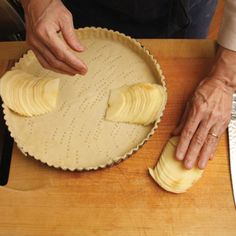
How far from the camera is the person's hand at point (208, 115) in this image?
106cm

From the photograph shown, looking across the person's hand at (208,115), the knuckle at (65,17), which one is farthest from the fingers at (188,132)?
the knuckle at (65,17)

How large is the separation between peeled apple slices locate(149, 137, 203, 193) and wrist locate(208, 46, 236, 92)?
0.27 meters

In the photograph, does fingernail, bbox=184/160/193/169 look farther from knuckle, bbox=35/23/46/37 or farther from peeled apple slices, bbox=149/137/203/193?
knuckle, bbox=35/23/46/37

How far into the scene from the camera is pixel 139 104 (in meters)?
1.08

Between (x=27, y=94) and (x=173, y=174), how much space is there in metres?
0.50

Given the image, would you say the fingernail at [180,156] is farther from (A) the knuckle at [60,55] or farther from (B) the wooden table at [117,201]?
(A) the knuckle at [60,55]

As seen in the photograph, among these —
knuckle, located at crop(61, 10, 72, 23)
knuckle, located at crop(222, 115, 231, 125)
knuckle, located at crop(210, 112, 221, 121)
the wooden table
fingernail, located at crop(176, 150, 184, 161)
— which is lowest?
the wooden table

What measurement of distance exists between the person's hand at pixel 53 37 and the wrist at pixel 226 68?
0.41m

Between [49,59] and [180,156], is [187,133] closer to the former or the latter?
[180,156]

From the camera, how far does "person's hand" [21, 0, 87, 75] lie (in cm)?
101

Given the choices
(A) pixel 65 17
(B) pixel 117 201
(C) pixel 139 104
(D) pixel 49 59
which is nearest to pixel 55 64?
(D) pixel 49 59

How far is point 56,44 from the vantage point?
1006mm

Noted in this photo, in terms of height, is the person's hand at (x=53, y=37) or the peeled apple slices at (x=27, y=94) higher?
the person's hand at (x=53, y=37)

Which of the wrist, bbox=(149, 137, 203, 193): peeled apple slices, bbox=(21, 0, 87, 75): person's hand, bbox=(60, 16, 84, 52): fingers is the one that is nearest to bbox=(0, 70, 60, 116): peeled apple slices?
bbox=(21, 0, 87, 75): person's hand
